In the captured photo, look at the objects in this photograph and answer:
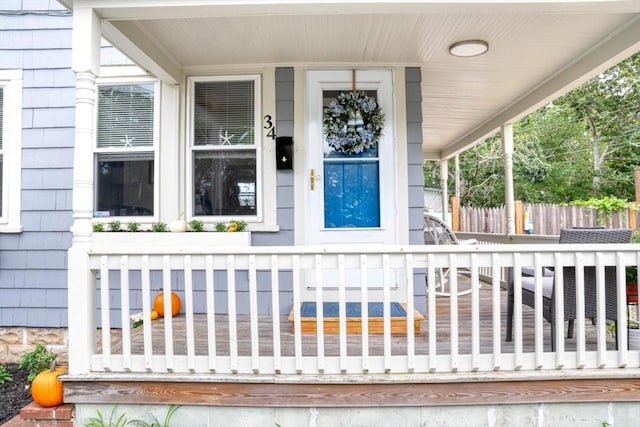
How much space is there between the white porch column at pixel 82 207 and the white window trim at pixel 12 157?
2041 mm

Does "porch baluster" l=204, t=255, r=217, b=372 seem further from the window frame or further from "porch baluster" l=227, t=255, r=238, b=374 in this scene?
the window frame

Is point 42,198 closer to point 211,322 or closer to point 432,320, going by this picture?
point 211,322

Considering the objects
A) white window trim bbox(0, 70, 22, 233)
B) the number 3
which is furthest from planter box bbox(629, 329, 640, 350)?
white window trim bbox(0, 70, 22, 233)

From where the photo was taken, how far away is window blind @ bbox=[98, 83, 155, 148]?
3861mm

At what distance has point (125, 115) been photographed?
390 cm

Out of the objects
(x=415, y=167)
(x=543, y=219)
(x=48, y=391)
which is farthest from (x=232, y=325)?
(x=543, y=219)

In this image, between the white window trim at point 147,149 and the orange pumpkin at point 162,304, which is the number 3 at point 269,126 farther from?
the orange pumpkin at point 162,304

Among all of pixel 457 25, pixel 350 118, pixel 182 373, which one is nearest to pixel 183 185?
pixel 350 118

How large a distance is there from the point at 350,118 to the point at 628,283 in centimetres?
236

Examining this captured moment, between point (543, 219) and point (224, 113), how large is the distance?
6.02m

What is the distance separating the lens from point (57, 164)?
388cm

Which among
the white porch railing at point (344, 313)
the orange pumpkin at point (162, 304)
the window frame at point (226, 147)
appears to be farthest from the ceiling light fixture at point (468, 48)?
the orange pumpkin at point (162, 304)

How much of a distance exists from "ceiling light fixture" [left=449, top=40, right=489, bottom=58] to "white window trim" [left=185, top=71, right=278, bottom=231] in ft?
5.19

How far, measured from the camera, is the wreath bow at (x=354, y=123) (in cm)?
361
